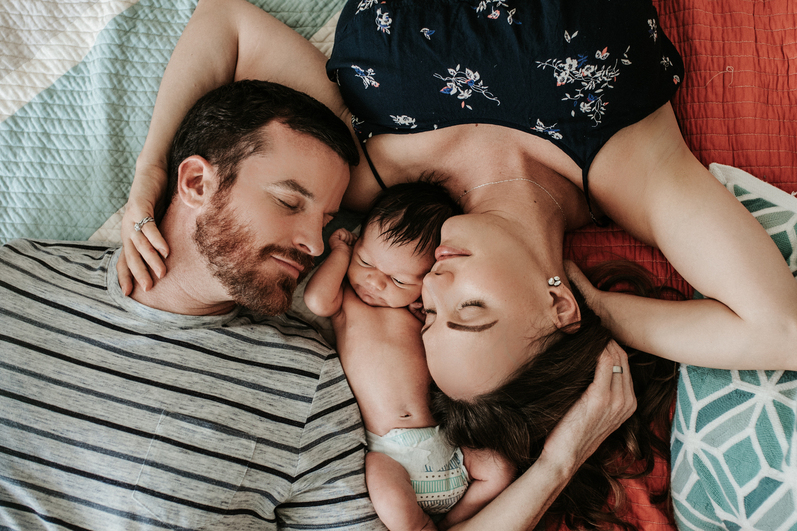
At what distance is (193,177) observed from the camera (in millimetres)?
1531

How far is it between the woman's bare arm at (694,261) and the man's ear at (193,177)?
1.25 metres

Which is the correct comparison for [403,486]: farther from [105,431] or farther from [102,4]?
[102,4]

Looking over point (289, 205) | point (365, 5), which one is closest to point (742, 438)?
point (289, 205)

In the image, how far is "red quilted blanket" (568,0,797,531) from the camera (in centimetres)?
175

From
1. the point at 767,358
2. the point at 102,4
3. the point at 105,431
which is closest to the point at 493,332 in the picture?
the point at 767,358

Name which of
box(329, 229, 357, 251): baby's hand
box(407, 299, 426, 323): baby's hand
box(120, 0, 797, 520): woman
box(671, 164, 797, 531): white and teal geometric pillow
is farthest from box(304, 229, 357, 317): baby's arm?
box(671, 164, 797, 531): white and teal geometric pillow

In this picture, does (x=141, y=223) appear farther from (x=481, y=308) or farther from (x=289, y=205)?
(x=481, y=308)

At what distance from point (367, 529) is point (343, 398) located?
40 cm

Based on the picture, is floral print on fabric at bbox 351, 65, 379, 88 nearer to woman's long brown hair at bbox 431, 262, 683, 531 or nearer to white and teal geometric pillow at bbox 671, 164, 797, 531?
woman's long brown hair at bbox 431, 262, 683, 531

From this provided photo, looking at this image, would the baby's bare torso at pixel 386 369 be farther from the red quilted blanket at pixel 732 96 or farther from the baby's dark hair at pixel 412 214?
the red quilted blanket at pixel 732 96

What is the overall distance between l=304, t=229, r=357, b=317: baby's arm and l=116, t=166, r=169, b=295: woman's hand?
19.4 inches

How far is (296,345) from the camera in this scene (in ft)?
5.35

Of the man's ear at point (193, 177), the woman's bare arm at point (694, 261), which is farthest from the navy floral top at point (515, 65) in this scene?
the man's ear at point (193, 177)

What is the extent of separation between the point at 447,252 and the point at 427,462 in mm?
714
